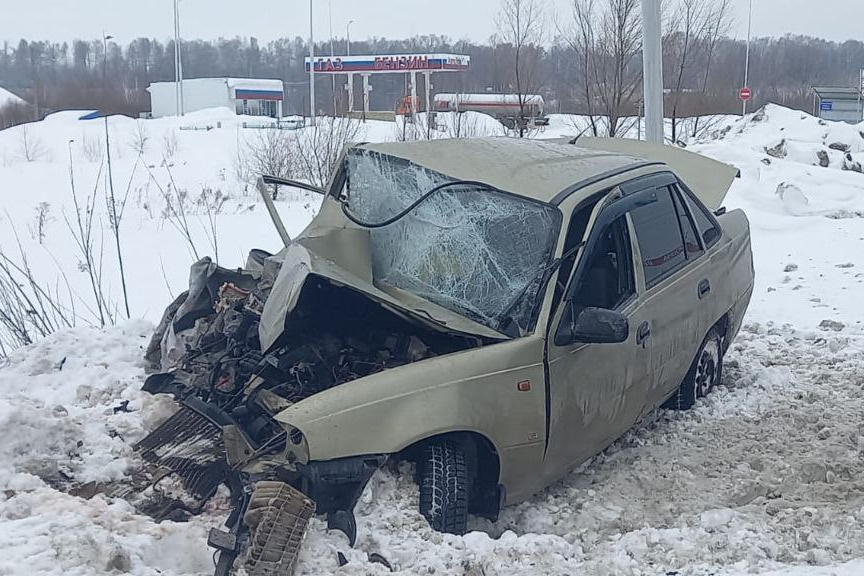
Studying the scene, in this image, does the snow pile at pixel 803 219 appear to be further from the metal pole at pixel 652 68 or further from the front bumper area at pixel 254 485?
the front bumper area at pixel 254 485

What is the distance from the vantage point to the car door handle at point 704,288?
18.4ft

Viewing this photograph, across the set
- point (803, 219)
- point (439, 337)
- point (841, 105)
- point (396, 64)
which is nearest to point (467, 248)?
point (439, 337)

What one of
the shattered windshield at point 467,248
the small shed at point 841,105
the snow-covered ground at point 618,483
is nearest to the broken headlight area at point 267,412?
the snow-covered ground at point 618,483

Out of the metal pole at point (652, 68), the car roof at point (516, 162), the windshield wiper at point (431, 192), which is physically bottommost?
the windshield wiper at point (431, 192)

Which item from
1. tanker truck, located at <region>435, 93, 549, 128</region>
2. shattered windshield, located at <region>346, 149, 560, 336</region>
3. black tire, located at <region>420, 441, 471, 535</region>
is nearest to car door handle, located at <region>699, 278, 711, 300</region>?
shattered windshield, located at <region>346, 149, 560, 336</region>

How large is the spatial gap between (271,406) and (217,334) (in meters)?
1.05

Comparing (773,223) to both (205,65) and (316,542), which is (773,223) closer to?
(316,542)

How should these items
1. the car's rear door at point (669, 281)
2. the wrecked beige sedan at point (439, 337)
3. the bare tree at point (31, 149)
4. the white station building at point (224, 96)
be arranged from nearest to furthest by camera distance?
the wrecked beige sedan at point (439, 337) < the car's rear door at point (669, 281) < the bare tree at point (31, 149) < the white station building at point (224, 96)

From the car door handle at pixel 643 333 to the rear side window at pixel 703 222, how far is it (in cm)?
116

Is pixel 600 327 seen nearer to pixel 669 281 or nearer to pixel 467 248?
A: pixel 467 248

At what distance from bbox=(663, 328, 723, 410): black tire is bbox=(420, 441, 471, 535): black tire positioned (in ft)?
7.89

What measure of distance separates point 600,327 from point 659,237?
133 centimetres

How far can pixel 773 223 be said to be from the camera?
513 inches

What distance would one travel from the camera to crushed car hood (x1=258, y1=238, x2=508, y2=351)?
4320 mm
